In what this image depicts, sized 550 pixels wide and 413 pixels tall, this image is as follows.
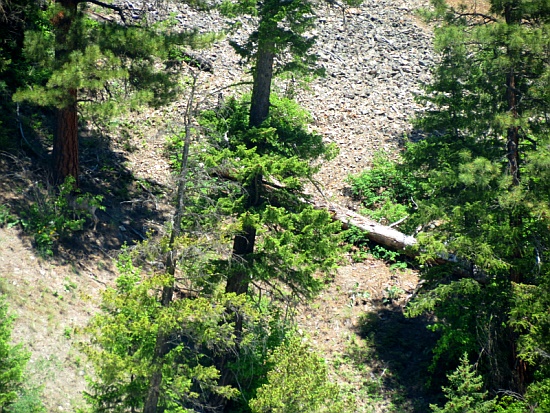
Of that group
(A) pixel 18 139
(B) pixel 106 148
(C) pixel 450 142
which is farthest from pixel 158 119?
(C) pixel 450 142

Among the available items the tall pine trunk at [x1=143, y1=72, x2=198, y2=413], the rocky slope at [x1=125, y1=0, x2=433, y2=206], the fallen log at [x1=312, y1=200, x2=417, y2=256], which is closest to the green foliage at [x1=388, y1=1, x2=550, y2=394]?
the fallen log at [x1=312, y1=200, x2=417, y2=256]

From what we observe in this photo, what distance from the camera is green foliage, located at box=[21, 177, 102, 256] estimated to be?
14.6 meters

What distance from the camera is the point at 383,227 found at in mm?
18641

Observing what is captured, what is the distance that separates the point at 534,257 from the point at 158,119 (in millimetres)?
11201

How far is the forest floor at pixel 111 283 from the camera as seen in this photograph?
12.8 m

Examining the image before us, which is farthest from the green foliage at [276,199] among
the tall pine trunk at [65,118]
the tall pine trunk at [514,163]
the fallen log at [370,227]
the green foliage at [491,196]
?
the fallen log at [370,227]

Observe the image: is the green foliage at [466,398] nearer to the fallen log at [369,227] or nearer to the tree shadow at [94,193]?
the fallen log at [369,227]

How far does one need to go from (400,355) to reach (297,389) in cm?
616

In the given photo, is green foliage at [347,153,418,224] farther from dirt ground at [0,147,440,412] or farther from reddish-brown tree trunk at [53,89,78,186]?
reddish-brown tree trunk at [53,89,78,186]

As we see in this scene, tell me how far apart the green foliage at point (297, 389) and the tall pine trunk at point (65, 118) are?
285 inches

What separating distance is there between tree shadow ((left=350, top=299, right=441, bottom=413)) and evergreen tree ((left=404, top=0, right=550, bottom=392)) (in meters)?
0.72

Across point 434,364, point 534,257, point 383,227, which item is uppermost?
point 534,257

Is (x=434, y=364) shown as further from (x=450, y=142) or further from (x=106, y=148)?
(x=106, y=148)

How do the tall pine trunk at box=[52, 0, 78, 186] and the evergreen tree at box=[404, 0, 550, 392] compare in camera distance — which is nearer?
the evergreen tree at box=[404, 0, 550, 392]
